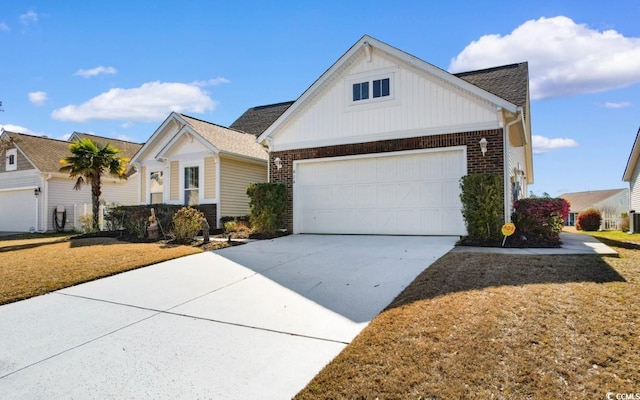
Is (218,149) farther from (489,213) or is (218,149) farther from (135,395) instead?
(135,395)

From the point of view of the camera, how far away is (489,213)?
30.7 ft

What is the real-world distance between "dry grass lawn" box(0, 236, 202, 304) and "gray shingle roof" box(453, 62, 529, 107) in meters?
10.3

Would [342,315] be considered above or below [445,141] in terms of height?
below

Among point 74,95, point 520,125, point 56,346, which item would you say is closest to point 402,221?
point 520,125

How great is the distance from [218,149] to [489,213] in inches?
383

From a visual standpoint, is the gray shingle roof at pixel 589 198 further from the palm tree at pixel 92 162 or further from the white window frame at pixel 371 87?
the palm tree at pixel 92 162

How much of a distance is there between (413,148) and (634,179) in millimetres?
19010

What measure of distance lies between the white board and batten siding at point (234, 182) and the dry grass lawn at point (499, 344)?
1101 centimetres

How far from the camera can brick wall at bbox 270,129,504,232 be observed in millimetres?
10070

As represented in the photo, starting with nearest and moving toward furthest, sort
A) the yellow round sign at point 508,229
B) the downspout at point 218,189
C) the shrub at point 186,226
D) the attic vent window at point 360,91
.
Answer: the yellow round sign at point 508,229 → the shrub at point 186,226 → the attic vent window at point 360,91 → the downspout at point 218,189

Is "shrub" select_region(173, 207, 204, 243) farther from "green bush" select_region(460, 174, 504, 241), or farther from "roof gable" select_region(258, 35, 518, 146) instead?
"green bush" select_region(460, 174, 504, 241)

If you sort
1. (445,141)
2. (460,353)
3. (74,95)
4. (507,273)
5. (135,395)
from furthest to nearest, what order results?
(74,95) → (445,141) → (507,273) → (460,353) → (135,395)

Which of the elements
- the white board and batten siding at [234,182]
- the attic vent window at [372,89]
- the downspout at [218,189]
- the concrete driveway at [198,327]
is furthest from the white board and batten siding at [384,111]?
the concrete driveway at [198,327]

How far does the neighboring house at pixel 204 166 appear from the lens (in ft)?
48.6
